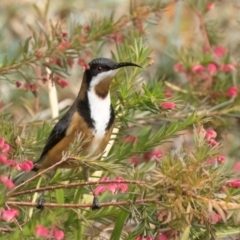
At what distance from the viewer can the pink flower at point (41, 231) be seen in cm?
183

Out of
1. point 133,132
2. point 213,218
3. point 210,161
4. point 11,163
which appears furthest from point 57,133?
point 213,218

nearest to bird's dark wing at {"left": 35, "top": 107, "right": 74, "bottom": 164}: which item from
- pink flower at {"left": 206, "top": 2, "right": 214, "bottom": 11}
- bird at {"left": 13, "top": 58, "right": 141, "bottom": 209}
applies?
bird at {"left": 13, "top": 58, "right": 141, "bottom": 209}

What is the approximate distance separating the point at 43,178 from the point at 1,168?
2.59 ft

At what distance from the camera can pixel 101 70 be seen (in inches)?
121

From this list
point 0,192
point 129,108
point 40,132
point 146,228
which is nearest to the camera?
point 0,192

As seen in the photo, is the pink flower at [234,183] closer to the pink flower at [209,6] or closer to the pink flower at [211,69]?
the pink flower at [211,69]

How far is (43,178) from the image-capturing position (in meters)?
2.85

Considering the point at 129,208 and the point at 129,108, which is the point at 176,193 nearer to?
the point at 129,208

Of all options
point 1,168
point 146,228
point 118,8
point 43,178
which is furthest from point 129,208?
point 118,8

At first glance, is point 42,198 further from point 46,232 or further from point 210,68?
point 210,68

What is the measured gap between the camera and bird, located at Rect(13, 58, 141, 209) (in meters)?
2.93

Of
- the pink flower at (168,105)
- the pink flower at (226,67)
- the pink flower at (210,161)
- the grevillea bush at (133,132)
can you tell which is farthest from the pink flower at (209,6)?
the pink flower at (210,161)

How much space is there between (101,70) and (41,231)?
1.33 metres

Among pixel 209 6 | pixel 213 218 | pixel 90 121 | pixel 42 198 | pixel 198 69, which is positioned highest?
pixel 209 6
